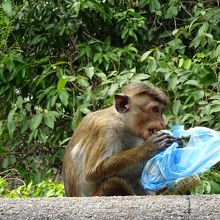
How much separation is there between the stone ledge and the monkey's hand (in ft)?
3.72

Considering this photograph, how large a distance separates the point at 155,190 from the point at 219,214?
1838mm

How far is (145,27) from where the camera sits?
8.73 metres

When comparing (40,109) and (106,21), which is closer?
(40,109)

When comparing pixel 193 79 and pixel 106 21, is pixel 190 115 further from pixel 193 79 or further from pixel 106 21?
pixel 106 21

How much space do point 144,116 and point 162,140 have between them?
2.34 ft

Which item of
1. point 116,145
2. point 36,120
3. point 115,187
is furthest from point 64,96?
point 115,187

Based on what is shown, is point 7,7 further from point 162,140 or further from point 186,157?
point 186,157

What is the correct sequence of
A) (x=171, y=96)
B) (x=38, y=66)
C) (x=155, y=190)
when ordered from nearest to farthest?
(x=155, y=190)
(x=171, y=96)
(x=38, y=66)

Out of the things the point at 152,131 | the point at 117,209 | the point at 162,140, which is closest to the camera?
the point at 117,209

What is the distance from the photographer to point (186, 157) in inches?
187

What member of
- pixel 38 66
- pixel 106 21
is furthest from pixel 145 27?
pixel 38 66

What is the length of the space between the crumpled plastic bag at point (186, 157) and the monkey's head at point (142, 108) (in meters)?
0.40

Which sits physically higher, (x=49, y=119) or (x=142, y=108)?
(x=142, y=108)

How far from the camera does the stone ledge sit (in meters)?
3.54
